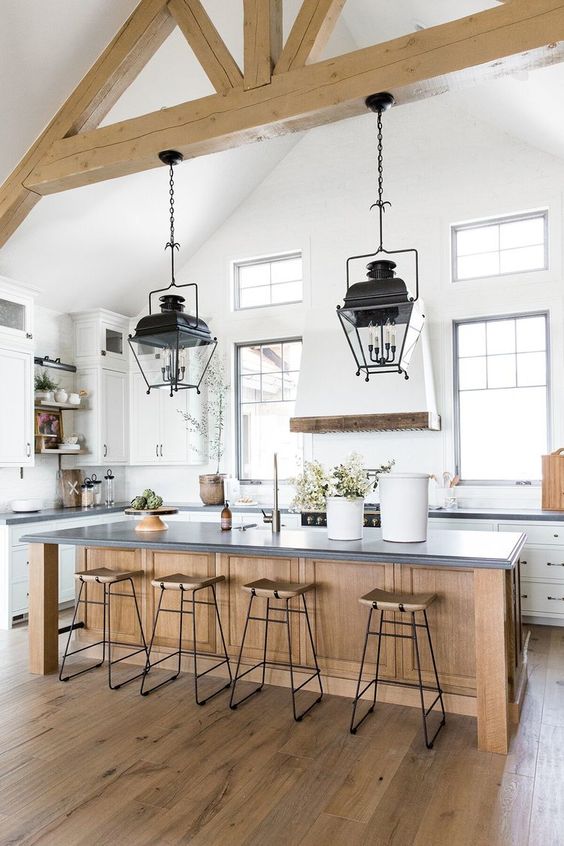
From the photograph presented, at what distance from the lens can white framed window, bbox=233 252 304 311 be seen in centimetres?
703

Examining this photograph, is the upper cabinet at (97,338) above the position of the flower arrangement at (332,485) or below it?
above

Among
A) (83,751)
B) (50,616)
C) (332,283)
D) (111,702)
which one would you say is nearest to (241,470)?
(332,283)

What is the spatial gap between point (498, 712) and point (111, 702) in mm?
2096

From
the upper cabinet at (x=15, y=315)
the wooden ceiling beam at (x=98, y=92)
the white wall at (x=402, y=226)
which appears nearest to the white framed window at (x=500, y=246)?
the white wall at (x=402, y=226)

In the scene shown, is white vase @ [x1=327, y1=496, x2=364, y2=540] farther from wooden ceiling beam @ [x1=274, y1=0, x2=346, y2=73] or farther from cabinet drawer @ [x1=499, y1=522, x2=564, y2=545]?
wooden ceiling beam @ [x1=274, y1=0, x2=346, y2=73]

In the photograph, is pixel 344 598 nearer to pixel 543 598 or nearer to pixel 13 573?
pixel 543 598

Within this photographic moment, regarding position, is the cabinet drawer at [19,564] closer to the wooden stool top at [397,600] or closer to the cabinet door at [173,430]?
the cabinet door at [173,430]

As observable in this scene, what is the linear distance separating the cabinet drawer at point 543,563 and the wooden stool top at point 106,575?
9.73 feet

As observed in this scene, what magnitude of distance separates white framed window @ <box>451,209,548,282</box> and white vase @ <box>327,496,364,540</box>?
3251 millimetres

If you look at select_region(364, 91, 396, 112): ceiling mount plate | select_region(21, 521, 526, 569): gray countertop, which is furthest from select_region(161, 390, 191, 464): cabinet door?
select_region(364, 91, 396, 112): ceiling mount plate

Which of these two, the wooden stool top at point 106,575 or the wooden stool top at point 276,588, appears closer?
the wooden stool top at point 276,588

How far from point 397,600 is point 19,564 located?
11.8 ft

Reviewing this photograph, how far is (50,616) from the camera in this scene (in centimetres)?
435

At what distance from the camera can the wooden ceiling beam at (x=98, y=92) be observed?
4.20 metres
